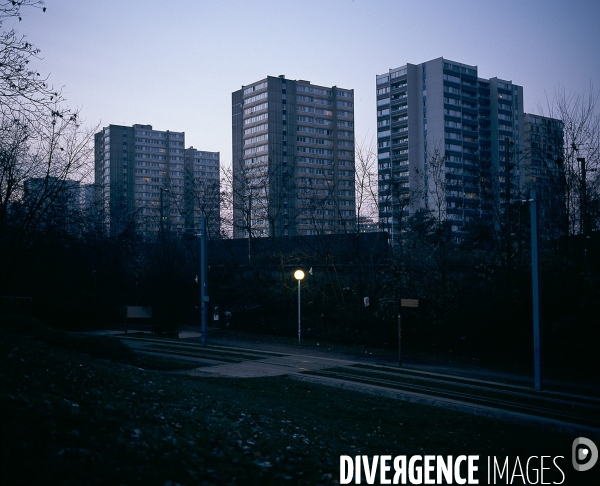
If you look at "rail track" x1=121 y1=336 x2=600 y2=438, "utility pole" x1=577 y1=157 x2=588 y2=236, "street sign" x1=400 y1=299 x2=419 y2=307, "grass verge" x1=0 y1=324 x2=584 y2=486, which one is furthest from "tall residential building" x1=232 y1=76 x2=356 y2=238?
"grass verge" x1=0 y1=324 x2=584 y2=486

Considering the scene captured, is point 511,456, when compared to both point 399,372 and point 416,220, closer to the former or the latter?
point 399,372

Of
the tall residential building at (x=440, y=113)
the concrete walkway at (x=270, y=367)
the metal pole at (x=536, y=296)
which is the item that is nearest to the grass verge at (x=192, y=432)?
the concrete walkway at (x=270, y=367)

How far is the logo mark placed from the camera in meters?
9.73

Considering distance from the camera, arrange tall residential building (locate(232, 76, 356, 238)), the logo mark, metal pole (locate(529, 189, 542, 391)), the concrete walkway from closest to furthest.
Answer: the logo mark
metal pole (locate(529, 189, 542, 391))
the concrete walkway
tall residential building (locate(232, 76, 356, 238))

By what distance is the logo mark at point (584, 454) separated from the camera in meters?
9.73

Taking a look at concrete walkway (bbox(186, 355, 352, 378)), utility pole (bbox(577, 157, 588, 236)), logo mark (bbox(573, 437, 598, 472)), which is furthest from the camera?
Answer: utility pole (bbox(577, 157, 588, 236))

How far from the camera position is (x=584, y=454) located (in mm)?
10547

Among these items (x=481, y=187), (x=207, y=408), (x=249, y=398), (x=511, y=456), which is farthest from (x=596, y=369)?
(x=207, y=408)

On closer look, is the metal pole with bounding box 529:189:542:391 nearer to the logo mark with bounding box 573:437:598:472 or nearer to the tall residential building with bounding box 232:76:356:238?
the logo mark with bounding box 573:437:598:472

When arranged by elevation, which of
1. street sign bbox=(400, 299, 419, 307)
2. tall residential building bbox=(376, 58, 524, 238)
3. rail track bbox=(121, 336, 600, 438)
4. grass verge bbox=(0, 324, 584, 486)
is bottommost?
rail track bbox=(121, 336, 600, 438)

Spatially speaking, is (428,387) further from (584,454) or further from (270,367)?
(584,454)

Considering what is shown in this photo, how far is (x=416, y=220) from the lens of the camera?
3975 centimetres

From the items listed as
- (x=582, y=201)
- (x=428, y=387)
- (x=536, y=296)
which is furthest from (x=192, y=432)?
(x=582, y=201)

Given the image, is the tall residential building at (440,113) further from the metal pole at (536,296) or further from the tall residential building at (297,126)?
the metal pole at (536,296)
